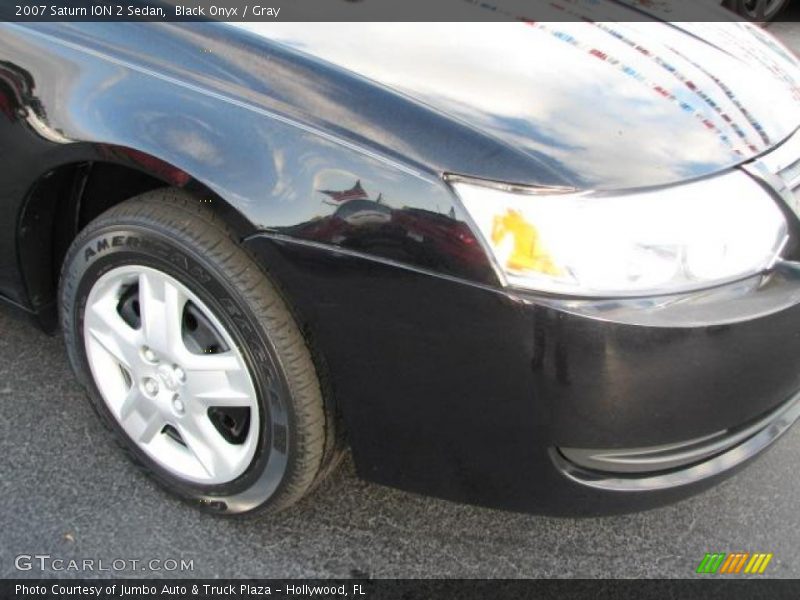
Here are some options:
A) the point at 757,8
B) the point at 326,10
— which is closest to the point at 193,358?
the point at 326,10

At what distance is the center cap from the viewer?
1.84 metres

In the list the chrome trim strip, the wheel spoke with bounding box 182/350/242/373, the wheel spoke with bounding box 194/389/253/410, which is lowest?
the wheel spoke with bounding box 194/389/253/410

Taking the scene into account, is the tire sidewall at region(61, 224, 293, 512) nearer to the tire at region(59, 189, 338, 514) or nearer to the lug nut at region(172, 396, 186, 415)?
the tire at region(59, 189, 338, 514)

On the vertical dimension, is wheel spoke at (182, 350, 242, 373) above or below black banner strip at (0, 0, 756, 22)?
below

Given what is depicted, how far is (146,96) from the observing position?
165 cm

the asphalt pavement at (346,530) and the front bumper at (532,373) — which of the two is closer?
the front bumper at (532,373)

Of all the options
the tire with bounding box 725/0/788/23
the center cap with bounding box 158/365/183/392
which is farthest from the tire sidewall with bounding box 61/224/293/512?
the tire with bounding box 725/0/788/23

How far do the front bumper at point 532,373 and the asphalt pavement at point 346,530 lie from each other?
33cm

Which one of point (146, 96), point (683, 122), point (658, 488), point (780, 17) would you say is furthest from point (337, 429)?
point (780, 17)

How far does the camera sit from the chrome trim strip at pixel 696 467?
163 cm

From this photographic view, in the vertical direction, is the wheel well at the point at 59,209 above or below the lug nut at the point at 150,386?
above

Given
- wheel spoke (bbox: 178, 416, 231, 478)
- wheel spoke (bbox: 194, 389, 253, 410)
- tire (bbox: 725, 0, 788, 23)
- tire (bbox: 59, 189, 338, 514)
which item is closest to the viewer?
tire (bbox: 59, 189, 338, 514)

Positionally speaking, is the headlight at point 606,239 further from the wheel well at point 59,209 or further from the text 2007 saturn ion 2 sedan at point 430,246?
the wheel well at point 59,209

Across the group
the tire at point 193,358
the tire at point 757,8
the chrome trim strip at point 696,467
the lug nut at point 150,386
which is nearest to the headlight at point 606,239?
the chrome trim strip at point 696,467
